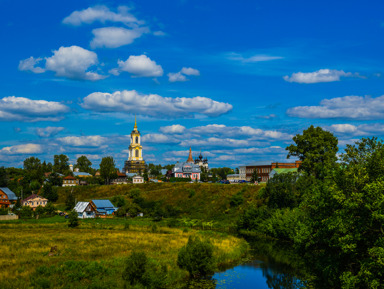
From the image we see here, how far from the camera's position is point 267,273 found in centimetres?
4103

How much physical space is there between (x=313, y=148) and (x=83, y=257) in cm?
5982

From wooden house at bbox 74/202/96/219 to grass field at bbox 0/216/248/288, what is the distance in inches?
1408

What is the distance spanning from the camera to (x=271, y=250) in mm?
53750

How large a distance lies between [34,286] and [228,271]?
19563 millimetres

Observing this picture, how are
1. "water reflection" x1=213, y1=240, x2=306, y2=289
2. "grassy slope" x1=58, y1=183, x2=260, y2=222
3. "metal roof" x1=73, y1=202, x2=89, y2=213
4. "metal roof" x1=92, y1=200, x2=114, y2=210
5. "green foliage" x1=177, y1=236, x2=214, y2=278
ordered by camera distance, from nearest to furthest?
"green foliage" x1=177, y1=236, x2=214, y2=278, "water reflection" x1=213, y1=240, x2=306, y2=289, "metal roof" x1=73, y1=202, x2=89, y2=213, "grassy slope" x1=58, y1=183, x2=260, y2=222, "metal roof" x1=92, y1=200, x2=114, y2=210

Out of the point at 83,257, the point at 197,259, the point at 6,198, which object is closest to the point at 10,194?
the point at 6,198

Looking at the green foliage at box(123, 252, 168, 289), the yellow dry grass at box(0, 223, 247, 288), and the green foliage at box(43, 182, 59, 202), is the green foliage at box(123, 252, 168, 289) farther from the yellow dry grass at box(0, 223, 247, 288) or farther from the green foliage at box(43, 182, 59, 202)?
the green foliage at box(43, 182, 59, 202)

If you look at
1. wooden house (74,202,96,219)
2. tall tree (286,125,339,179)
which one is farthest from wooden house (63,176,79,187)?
tall tree (286,125,339,179)

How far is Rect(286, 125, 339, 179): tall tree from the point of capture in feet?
270

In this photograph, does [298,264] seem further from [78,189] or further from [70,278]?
[78,189]

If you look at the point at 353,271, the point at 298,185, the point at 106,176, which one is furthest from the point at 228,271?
the point at 106,176

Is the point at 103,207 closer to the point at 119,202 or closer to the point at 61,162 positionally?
the point at 119,202

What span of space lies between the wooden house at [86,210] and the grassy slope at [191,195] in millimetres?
18804

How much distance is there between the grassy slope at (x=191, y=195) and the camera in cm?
9250
